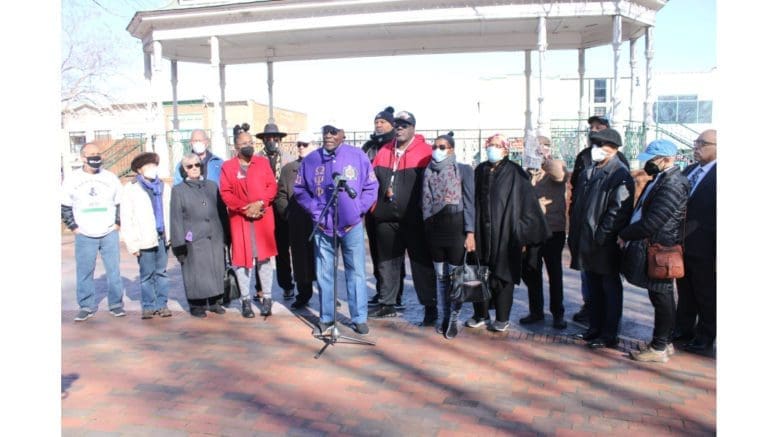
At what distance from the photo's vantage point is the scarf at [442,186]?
578 cm

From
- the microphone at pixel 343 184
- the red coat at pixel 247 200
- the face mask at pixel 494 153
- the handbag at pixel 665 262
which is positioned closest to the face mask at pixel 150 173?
the red coat at pixel 247 200

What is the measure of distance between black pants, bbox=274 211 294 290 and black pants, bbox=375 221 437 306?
1268 mm

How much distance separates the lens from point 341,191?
5707 millimetres

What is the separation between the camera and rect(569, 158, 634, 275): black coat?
204 inches

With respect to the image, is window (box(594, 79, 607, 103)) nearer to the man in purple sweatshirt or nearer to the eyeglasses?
the eyeglasses

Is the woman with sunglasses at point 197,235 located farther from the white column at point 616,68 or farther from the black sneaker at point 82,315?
the white column at point 616,68

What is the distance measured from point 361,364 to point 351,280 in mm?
1065

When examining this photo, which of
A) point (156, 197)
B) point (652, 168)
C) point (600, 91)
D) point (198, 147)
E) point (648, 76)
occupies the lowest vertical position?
point (156, 197)

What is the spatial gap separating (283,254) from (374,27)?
30.7 ft

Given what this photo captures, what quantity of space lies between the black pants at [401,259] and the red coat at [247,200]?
119 cm

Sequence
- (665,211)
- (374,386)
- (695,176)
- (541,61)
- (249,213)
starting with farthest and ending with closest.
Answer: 1. (541,61)
2. (249,213)
3. (695,176)
4. (665,211)
5. (374,386)

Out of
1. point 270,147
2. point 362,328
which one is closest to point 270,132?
point 270,147

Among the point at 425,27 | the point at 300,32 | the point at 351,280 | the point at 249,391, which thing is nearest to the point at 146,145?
the point at 300,32

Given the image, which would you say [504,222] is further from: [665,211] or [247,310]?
[247,310]
